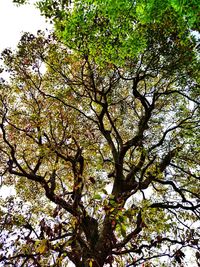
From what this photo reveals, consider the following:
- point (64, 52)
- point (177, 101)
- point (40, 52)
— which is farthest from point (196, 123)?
point (40, 52)

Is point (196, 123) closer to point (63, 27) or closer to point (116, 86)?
point (116, 86)

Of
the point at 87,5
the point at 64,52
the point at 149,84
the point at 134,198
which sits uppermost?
the point at 64,52

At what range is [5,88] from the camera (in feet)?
39.3

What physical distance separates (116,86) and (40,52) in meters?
3.08

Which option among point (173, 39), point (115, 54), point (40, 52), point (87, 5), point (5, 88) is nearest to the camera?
point (87, 5)

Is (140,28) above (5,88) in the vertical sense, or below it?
below

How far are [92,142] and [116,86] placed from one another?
2330mm

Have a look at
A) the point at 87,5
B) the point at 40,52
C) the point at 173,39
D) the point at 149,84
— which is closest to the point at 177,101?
the point at 149,84

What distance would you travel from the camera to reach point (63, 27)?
8.41 m

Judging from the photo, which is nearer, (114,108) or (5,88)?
(5,88)

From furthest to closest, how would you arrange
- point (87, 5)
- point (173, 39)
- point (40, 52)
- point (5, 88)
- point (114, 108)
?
1. point (114, 108)
2. point (5, 88)
3. point (40, 52)
4. point (173, 39)
5. point (87, 5)

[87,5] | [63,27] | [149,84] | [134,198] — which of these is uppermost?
[149,84]

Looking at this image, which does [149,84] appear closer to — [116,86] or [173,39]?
[116,86]

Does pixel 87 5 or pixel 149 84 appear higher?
pixel 149 84
